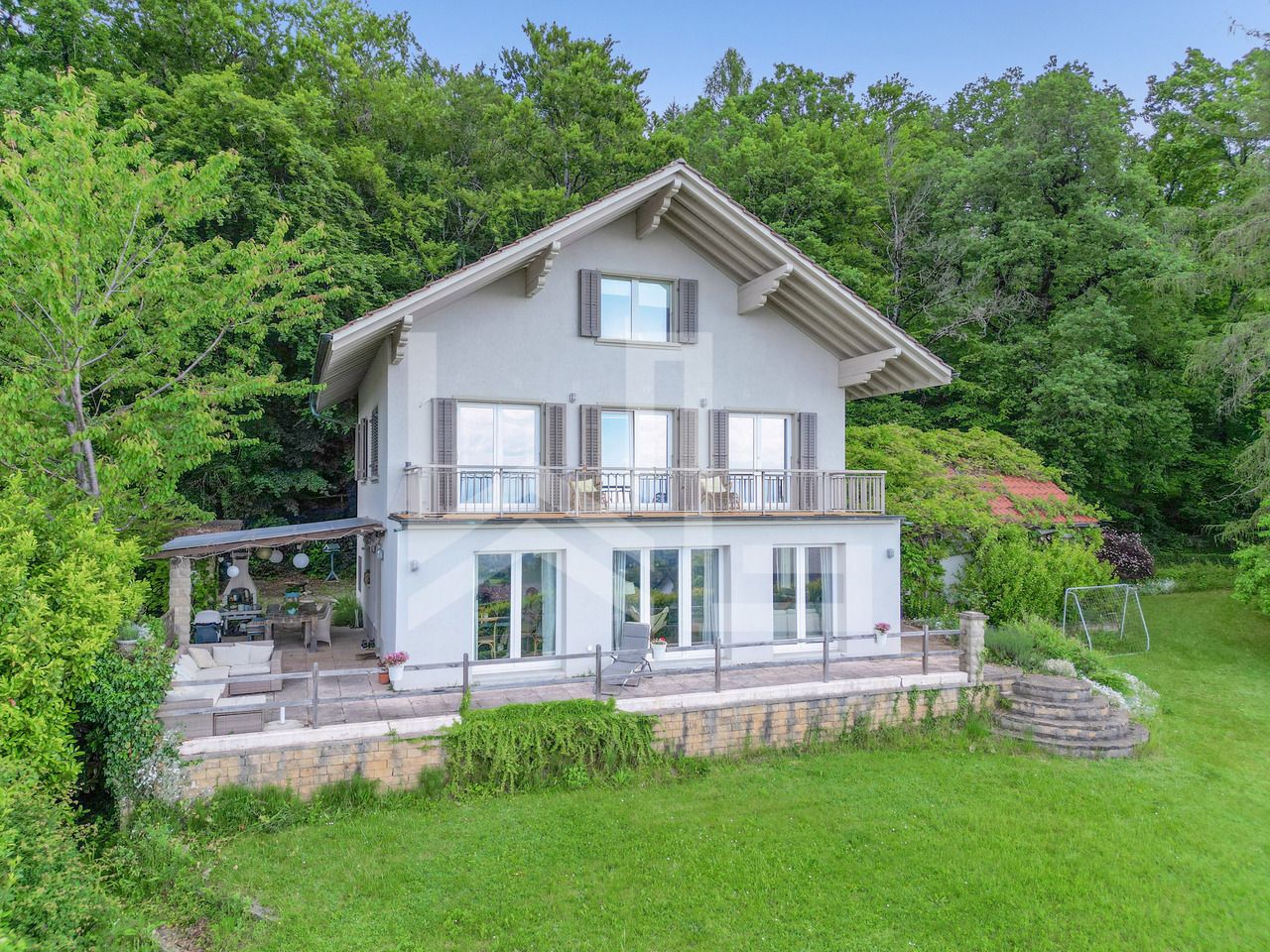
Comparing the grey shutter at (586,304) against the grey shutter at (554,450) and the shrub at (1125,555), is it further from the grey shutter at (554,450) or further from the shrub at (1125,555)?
the shrub at (1125,555)

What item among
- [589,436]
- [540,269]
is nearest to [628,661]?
[589,436]

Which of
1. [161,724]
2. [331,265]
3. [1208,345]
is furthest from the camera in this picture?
[331,265]

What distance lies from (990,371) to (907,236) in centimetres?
743

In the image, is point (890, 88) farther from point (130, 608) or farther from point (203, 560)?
point (130, 608)

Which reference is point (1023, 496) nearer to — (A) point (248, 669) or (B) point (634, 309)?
(B) point (634, 309)

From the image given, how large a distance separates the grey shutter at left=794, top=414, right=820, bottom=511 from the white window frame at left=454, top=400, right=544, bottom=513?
216 inches

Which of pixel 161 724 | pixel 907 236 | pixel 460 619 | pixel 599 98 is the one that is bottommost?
pixel 161 724

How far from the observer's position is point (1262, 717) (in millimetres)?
12805

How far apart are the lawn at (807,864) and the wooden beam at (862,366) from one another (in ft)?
25.2

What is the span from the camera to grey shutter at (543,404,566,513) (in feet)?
41.7

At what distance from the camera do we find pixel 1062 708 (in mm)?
11602

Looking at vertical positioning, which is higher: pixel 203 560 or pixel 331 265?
pixel 331 265

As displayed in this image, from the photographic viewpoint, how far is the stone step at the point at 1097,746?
10.9 meters

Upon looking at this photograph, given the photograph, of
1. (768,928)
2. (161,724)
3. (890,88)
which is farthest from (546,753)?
(890,88)
